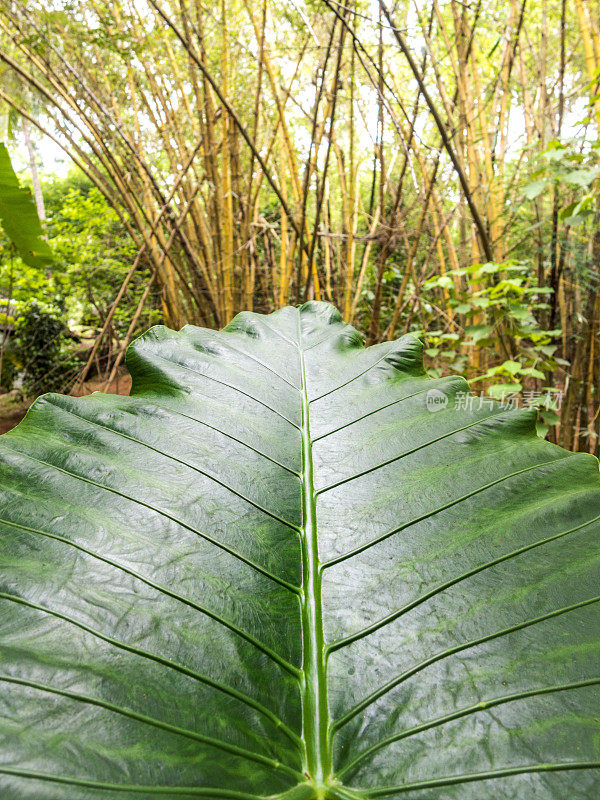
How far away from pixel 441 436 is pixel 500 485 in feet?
0.29

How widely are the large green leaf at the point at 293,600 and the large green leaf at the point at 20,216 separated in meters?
1.60

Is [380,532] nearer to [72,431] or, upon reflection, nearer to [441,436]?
[441,436]

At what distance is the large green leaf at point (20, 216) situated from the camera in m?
1.78

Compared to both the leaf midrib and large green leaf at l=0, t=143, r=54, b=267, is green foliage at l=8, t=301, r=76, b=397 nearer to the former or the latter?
large green leaf at l=0, t=143, r=54, b=267

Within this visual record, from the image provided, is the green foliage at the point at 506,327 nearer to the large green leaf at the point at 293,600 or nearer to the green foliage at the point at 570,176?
the green foliage at the point at 570,176

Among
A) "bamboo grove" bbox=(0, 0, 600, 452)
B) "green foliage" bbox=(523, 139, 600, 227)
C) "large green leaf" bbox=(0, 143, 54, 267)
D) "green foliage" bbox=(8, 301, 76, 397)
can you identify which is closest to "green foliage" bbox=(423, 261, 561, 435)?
"bamboo grove" bbox=(0, 0, 600, 452)

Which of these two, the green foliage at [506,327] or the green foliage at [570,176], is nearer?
the green foliage at [570,176]

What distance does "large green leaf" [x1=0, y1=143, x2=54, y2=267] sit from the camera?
1.78m

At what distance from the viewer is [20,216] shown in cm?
195

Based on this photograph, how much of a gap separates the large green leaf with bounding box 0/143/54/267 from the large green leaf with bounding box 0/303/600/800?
160cm

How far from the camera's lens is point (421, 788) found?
12.3 inches

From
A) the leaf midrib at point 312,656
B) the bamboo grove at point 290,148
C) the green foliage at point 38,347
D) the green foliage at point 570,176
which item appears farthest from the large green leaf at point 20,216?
the green foliage at point 38,347

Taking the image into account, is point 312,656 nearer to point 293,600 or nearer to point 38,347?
point 293,600

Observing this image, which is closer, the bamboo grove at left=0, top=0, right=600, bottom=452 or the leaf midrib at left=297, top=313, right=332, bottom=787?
the leaf midrib at left=297, top=313, right=332, bottom=787
